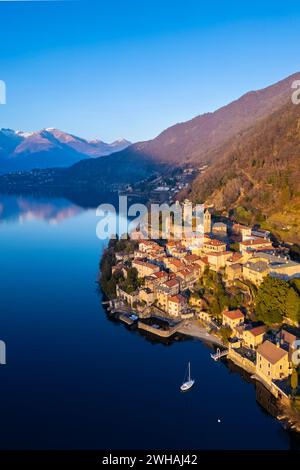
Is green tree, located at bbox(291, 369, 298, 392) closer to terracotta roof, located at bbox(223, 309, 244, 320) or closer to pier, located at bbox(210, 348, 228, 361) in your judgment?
pier, located at bbox(210, 348, 228, 361)

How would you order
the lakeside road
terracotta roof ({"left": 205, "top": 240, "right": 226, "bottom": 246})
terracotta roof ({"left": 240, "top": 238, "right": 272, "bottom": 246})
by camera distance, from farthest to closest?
terracotta roof ({"left": 205, "top": 240, "right": 226, "bottom": 246})
terracotta roof ({"left": 240, "top": 238, "right": 272, "bottom": 246})
the lakeside road

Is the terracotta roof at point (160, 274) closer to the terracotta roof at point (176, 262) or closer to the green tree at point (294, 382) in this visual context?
the terracotta roof at point (176, 262)

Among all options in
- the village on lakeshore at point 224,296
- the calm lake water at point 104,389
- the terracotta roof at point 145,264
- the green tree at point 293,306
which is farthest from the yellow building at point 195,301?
the green tree at point 293,306

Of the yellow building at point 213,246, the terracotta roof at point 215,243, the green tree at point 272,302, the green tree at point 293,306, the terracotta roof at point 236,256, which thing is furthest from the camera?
the terracotta roof at point 215,243

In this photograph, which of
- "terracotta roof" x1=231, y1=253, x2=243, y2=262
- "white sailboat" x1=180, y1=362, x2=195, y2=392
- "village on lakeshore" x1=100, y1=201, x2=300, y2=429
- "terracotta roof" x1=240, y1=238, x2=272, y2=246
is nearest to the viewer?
"white sailboat" x1=180, y1=362, x2=195, y2=392

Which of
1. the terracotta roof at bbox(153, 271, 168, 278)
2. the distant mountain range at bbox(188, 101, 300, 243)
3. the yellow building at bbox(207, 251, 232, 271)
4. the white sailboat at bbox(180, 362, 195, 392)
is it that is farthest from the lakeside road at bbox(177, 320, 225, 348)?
the distant mountain range at bbox(188, 101, 300, 243)

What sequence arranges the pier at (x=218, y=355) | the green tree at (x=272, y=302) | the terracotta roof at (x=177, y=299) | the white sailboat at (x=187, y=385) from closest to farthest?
the white sailboat at (x=187, y=385), the pier at (x=218, y=355), the green tree at (x=272, y=302), the terracotta roof at (x=177, y=299)
